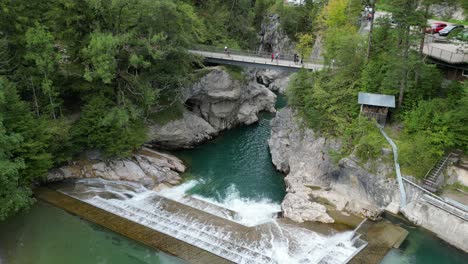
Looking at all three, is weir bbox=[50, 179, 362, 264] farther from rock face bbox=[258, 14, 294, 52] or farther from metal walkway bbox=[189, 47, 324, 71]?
rock face bbox=[258, 14, 294, 52]

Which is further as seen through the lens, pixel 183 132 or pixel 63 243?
pixel 183 132

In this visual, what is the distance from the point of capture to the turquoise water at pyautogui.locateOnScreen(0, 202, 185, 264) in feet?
75.1

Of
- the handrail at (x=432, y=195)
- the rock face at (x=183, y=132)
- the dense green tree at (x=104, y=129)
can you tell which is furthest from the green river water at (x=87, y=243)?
the rock face at (x=183, y=132)

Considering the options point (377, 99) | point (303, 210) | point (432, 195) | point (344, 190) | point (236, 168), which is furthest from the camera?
point (236, 168)

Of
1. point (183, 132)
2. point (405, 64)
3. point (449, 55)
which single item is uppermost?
point (449, 55)

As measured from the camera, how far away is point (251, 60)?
4253 cm

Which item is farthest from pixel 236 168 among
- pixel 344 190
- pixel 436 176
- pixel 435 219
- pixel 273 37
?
pixel 273 37

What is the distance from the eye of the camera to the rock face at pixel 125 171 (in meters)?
31.3

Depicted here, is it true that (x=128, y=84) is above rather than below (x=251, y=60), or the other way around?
below

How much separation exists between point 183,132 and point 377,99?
21023 millimetres

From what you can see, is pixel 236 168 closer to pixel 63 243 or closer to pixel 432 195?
pixel 63 243

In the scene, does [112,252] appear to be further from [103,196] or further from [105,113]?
[105,113]

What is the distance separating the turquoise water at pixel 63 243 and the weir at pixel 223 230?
1843 mm

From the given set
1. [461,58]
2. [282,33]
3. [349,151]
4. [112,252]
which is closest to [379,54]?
[461,58]
